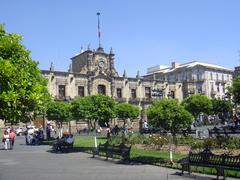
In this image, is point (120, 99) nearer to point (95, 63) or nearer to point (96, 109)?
point (95, 63)

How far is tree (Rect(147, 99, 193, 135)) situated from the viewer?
659 inches

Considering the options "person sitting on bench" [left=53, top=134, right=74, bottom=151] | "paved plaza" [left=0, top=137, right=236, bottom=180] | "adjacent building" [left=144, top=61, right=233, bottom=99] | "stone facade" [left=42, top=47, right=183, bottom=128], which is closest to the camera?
"paved plaza" [left=0, top=137, right=236, bottom=180]

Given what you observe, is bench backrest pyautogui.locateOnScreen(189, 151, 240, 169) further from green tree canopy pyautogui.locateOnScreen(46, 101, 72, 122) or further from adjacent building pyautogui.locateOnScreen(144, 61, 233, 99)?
adjacent building pyautogui.locateOnScreen(144, 61, 233, 99)

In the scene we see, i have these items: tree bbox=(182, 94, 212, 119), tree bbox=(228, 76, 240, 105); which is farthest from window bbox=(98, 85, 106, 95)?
tree bbox=(228, 76, 240, 105)

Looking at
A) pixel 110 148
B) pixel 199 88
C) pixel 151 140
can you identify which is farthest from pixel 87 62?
pixel 110 148

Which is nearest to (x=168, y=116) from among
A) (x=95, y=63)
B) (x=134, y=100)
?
(x=95, y=63)

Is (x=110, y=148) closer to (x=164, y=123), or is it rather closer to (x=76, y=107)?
(x=164, y=123)

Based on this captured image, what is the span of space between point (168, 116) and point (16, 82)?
683cm

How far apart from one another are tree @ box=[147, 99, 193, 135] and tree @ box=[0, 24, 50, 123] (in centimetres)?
529

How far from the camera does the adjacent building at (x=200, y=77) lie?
75.4 metres

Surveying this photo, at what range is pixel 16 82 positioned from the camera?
40.8ft

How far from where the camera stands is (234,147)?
747 inches

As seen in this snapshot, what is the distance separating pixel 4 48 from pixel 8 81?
4.78 ft

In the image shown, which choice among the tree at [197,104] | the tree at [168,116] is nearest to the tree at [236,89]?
the tree at [168,116]
